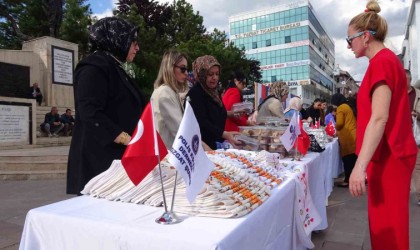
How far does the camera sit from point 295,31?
59469 millimetres

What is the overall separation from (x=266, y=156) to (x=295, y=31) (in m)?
61.3

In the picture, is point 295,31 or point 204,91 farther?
point 295,31

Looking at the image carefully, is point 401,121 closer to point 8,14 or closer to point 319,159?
point 319,159

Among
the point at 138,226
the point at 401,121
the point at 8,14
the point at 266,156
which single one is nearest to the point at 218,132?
the point at 266,156

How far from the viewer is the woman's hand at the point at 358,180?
1684 mm

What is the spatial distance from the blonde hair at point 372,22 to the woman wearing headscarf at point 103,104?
4.45ft

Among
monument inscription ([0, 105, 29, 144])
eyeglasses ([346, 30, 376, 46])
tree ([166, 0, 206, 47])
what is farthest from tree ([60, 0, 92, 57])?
eyeglasses ([346, 30, 376, 46])

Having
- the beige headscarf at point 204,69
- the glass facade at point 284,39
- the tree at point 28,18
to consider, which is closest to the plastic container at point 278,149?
the beige headscarf at point 204,69

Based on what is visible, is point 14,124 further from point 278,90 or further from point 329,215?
point 329,215

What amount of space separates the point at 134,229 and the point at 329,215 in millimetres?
3633

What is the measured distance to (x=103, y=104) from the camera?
1.96 meters

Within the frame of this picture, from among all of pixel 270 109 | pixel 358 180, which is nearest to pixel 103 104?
pixel 358 180

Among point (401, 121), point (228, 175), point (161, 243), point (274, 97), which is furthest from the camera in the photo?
point (274, 97)

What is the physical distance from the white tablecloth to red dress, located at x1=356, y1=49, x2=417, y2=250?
0.61 meters
